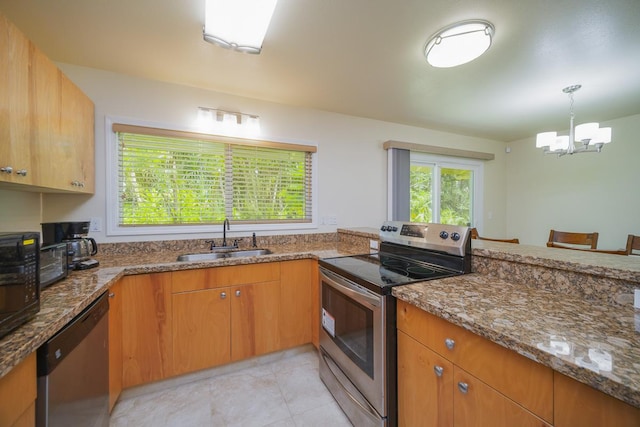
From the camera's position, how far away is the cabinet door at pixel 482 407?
74cm

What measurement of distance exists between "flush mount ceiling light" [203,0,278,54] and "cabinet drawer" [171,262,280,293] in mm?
1530

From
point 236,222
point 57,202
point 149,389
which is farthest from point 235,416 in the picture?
point 57,202

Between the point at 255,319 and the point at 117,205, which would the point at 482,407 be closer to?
the point at 255,319

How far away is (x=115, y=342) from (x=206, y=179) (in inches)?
54.8

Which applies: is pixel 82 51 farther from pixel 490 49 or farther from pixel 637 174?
pixel 637 174

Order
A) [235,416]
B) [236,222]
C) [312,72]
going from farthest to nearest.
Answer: [236,222], [312,72], [235,416]

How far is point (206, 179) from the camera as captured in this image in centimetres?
230

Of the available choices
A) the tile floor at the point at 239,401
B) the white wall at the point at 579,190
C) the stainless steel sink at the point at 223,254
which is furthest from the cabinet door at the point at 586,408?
the white wall at the point at 579,190

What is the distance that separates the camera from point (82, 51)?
5.67 ft

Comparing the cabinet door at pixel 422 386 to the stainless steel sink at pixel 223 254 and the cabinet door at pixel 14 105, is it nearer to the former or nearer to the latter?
the stainless steel sink at pixel 223 254

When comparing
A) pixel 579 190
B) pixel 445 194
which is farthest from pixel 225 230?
pixel 579 190

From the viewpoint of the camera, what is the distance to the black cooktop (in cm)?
124

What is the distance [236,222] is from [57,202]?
51.8 inches

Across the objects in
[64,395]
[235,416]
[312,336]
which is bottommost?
[235,416]
